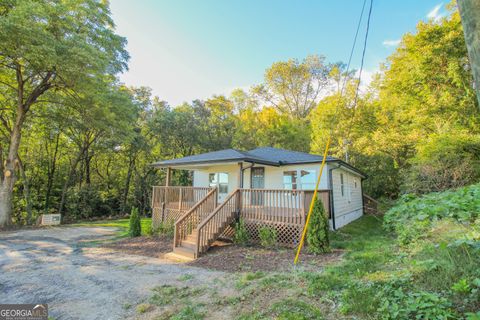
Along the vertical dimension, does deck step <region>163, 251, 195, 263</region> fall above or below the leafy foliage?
below

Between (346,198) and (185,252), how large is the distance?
9.45m

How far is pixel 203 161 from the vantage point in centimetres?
1051

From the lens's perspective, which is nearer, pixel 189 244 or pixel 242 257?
pixel 242 257

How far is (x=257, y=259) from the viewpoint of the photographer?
6.30 metres

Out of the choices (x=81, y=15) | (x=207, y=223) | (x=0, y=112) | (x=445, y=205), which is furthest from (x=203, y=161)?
(x=0, y=112)

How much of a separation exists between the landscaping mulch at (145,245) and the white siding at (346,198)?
7.31m

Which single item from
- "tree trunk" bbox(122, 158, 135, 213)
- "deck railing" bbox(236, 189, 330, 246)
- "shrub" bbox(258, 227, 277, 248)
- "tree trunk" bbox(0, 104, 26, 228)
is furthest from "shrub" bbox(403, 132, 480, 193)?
"tree trunk" bbox(122, 158, 135, 213)

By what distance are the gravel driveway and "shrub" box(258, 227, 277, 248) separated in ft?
8.24

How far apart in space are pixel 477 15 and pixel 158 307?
16.6 ft

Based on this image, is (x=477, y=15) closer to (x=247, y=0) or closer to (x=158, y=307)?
(x=158, y=307)

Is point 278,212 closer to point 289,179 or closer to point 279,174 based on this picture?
point 289,179

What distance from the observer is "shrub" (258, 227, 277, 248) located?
7.52m

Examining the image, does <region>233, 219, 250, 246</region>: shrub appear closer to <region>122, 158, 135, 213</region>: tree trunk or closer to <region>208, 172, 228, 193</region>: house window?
<region>208, 172, 228, 193</region>: house window

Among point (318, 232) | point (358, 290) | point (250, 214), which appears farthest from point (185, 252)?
point (358, 290)
